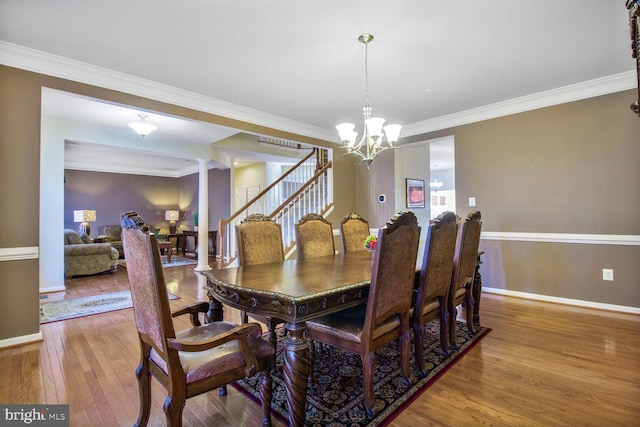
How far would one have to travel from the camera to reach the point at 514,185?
12.8 feet

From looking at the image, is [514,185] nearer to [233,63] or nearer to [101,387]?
[233,63]

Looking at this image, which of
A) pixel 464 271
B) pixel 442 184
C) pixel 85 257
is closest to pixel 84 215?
pixel 85 257

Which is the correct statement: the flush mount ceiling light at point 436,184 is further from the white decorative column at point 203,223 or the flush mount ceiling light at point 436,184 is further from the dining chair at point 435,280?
the dining chair at point 435,280

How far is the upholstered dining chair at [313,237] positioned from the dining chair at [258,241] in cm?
25

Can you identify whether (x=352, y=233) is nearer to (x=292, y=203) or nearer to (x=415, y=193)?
(x=292, y=203)

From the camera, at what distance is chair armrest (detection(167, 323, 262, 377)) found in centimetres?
117

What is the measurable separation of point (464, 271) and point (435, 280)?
0.56m

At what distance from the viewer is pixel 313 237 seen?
301 centimetres

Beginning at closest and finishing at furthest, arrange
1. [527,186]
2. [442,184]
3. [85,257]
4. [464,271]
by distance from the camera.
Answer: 1. [464,271]
2. [527,186]
3. [85,257]
4. [442,184]

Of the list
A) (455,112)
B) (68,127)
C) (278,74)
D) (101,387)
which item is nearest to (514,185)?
(455,112)

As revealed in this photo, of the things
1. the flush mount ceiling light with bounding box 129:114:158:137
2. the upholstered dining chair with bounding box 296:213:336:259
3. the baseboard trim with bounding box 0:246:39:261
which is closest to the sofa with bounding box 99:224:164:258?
the flush mount ceiling light with bounding box 129:114:158:137

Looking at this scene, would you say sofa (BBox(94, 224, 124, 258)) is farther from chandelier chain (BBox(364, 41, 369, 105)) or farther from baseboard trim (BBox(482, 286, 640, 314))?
baseboard trim (BBox(482, 286, 640, 314))

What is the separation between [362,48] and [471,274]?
214 centimetres

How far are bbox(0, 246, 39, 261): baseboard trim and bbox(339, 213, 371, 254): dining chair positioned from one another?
2.75 meters
